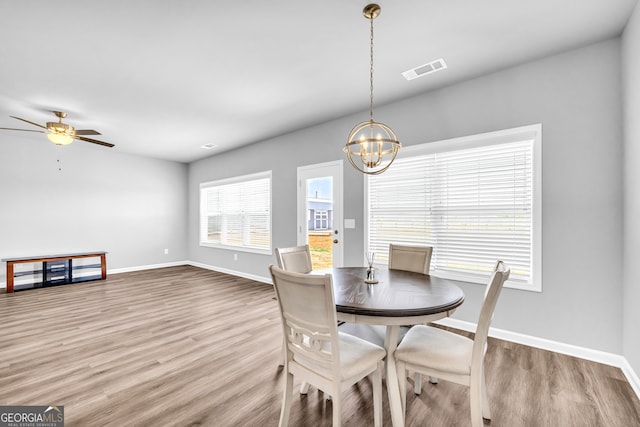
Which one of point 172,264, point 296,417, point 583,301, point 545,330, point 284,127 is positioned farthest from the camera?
point 172,264

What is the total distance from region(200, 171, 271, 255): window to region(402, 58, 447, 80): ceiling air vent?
3142 mm

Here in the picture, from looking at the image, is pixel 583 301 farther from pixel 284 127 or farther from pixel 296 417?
pixel 284 127

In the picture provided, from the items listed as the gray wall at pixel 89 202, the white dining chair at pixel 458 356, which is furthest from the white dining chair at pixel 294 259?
the gray wall at pixel 89 202

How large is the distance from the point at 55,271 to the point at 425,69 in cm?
707

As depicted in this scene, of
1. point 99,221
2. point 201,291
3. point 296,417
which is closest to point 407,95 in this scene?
point 296,417

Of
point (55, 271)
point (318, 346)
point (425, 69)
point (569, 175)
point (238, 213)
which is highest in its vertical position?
point (425, 69)

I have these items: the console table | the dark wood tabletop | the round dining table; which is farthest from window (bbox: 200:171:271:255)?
the round dining table

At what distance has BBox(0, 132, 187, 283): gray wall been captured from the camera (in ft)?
17.2

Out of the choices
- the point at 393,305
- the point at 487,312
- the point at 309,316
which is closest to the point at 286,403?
the point at 309,316

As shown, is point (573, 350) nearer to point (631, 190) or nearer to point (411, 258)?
point (631, 190)

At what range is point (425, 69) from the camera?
2904mm

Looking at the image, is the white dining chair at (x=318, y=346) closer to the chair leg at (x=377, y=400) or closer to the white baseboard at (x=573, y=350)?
the chair leg at (x=377, y=400)

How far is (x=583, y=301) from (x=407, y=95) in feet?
9.06

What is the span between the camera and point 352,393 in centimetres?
206
